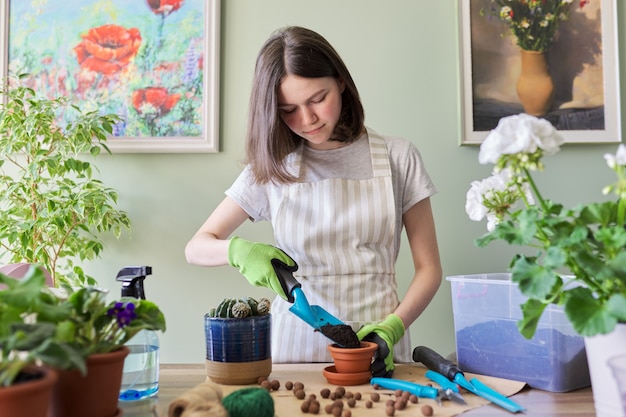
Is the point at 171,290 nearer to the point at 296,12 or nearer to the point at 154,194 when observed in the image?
the point at 154,194

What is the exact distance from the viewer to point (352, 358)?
900 millimetres

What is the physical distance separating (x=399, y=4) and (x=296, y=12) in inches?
12.9

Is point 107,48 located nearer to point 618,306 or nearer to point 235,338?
point 235,338

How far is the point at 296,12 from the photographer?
5.86 feet

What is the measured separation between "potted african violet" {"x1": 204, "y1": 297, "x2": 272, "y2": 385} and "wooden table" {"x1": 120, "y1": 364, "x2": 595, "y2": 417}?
0.09 feet

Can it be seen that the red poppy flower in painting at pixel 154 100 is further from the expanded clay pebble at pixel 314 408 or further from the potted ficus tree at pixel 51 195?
the expanded clay pebble at pixel 314 408

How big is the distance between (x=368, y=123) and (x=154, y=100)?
0.69m

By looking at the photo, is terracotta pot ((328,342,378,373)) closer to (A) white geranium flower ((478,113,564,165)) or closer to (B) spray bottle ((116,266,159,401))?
(B) spray bottle ((116,266,159,401))

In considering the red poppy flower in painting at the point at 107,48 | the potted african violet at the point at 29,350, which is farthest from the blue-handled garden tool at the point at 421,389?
the red poppy flower in painting at the point at 107,48

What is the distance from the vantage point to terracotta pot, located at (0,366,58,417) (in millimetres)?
507

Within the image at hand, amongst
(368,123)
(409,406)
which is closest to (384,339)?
(409,406)

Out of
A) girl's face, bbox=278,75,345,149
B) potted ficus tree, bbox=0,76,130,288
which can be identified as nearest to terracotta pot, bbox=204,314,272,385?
girl's face, bbox=278,75,345,149

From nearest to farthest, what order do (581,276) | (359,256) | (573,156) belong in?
(581,276)
(359,256)
(573,156)

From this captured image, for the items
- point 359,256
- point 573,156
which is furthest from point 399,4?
point 359,256
